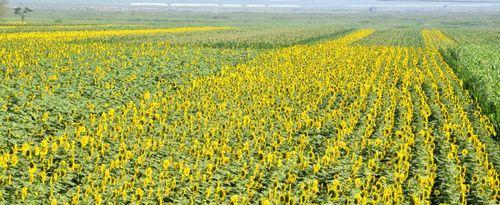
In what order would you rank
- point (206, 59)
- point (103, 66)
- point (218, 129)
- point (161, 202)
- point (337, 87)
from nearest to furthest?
1. point (161, 202)
2. point (218, 129)
3. point (337, 87)
4. point (103, 66)
5. point (206, 59)

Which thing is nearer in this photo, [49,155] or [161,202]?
[161,202]

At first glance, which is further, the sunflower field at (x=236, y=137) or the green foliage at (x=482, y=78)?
the green foliage at (x=482, y=78)

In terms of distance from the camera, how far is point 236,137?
12.1 metres

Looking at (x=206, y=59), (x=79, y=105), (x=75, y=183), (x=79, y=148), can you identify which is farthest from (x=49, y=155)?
→ (x=206, y=59)

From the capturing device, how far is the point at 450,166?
10258 mm

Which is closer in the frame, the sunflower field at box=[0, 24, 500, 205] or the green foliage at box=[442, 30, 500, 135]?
the sunflower field at box=[0, 24, 500, 205]

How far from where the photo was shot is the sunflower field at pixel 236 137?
343 inches

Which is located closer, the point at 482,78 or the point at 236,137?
the point at 236,137

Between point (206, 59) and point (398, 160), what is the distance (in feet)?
53.9

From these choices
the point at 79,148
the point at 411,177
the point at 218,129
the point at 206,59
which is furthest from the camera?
the point at 206,59

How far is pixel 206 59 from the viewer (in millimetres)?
26328

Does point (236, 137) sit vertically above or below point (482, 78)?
below

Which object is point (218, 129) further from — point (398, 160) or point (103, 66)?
point (103, 66)

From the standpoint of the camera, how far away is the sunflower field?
28.6 feet
